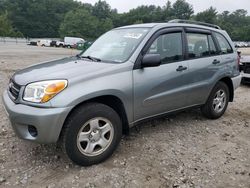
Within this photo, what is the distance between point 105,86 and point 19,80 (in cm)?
103

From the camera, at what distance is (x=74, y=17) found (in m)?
84.3

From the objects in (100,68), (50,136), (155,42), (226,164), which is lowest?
(226,164)

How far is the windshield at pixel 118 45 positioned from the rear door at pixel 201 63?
0.93 meters

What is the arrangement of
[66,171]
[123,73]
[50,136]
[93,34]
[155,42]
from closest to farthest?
[50,136]
[66,171]
[123,73]
[155,42]
[93,34]

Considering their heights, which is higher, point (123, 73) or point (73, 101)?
point (123, 73)

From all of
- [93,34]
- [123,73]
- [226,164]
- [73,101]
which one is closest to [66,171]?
[73,101]

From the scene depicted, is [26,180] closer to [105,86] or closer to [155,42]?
[105,86]

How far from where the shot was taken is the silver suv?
9.47 feet

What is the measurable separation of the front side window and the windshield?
0.76ft

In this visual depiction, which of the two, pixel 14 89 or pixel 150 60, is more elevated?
pixel 150 60

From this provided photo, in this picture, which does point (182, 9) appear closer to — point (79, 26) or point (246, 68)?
point (79, 26)

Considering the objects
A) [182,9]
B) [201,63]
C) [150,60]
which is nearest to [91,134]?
[150,60]

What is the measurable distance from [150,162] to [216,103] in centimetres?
221

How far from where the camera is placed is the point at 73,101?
9.47 feet
